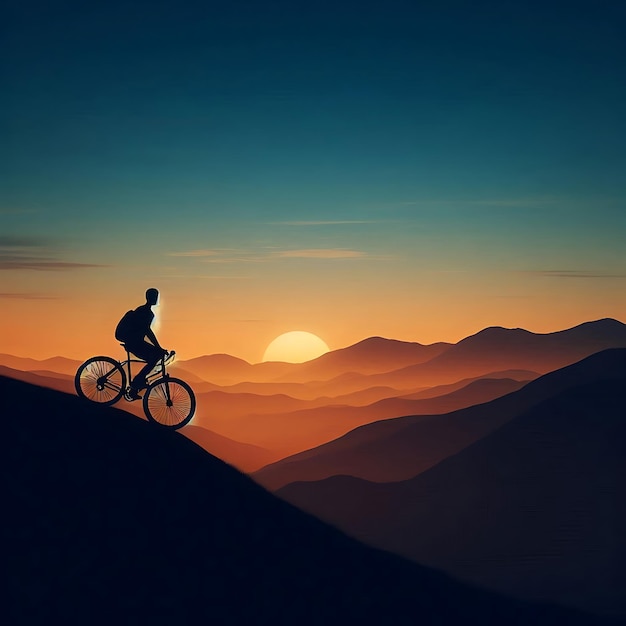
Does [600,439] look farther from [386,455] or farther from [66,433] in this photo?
[66,433]

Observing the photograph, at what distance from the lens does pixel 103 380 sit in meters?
22.5

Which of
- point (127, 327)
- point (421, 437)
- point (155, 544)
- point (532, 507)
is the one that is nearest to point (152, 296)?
point (127, 327)

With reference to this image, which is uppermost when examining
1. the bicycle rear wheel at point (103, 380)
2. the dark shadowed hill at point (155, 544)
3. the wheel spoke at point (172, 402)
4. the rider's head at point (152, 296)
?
the rider's head at point (152, 296)

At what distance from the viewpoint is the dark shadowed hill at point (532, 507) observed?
226 ft

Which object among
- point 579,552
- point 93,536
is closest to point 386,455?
point 579,552

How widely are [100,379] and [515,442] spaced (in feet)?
252

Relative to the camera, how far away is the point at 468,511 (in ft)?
276

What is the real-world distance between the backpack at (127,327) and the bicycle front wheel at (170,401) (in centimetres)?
155

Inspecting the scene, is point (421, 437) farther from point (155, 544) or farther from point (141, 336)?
point (155, 544)

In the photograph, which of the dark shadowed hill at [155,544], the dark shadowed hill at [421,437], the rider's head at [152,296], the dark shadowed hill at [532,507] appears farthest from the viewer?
the dark shadowed hill at [421,437]

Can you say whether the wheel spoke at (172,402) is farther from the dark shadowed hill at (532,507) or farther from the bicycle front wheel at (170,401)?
the dark shadowed hill at (532,507)

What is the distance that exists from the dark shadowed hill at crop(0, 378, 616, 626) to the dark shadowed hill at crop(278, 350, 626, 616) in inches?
1658

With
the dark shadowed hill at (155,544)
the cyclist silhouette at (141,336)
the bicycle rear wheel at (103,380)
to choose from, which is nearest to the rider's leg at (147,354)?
the cyclist silhouette at (141,336)

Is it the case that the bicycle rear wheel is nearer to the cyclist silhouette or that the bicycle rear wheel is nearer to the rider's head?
the cyclist silhouette
